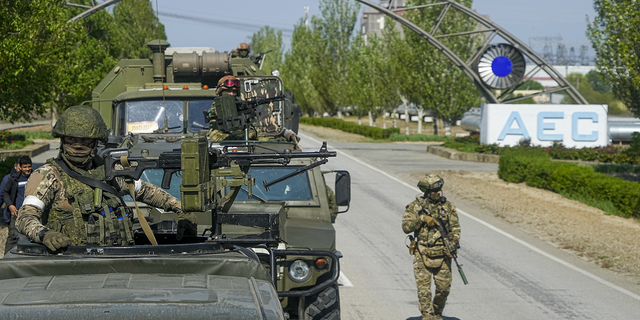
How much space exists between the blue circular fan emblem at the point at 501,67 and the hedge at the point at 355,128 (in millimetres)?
14900

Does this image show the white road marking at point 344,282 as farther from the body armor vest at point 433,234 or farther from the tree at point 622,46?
the tree at point 622,46

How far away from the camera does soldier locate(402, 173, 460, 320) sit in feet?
25.9

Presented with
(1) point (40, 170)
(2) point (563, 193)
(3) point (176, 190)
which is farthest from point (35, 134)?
(1) point (40, 170)

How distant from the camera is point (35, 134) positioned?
43.1 m

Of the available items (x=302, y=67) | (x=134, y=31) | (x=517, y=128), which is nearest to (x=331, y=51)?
(x=302, y=67)

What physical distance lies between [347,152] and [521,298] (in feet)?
81.1

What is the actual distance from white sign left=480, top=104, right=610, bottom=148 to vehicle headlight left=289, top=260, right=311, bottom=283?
2712 cm

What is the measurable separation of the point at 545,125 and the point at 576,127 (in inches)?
53.5

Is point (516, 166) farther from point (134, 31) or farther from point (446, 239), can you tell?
point (134, 31)

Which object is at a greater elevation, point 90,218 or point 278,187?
point 90,218

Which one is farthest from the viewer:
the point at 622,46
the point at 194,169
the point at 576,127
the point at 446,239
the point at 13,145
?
the point at 576,127

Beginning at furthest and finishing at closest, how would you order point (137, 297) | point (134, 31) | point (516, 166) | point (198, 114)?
point (134, 31) → point (516, 166) → point (198, 114) → point (137, 297)

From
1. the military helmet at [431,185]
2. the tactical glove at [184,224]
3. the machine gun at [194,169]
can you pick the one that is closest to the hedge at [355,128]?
the military helmet at [431,185]

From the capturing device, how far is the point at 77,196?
4184 millimetres
